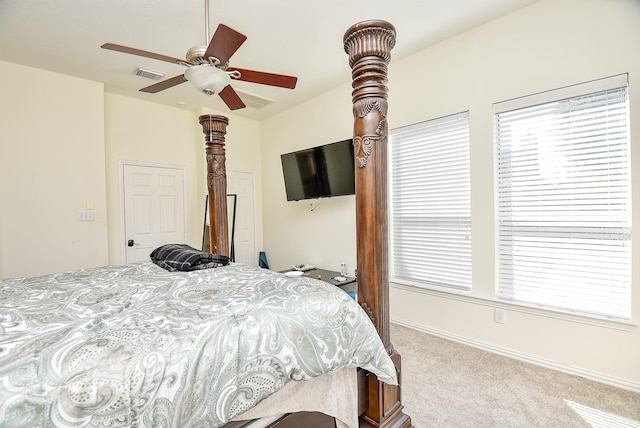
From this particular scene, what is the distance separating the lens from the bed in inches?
30.5

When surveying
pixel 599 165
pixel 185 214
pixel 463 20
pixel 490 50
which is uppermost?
pixel 463 20

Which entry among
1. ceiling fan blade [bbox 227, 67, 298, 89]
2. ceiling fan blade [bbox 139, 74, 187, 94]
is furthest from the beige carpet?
ceiling fan blade [bbox 139, 74, 187, 94]

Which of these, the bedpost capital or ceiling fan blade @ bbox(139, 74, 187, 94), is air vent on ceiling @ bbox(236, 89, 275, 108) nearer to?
the bedpost capital

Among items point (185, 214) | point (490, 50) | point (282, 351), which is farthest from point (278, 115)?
point (282, 351)

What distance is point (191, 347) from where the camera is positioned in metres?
0.92

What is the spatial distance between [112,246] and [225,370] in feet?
12.1

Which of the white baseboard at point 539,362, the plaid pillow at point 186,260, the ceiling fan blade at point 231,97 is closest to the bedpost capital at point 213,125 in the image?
the ceiling fan blade at point 231,97

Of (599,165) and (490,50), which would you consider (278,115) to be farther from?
(599,165)

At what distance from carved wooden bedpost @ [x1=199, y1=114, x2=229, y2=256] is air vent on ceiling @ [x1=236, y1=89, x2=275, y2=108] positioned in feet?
4.51

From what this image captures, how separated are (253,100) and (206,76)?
2.40m

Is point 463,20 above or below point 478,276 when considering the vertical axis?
above

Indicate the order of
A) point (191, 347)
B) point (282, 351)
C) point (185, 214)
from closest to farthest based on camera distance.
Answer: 1. point (191, 347)
2. point (282, 351)
3. point (185, 214)

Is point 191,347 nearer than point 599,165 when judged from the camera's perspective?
Yes

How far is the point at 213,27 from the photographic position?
101 inches
